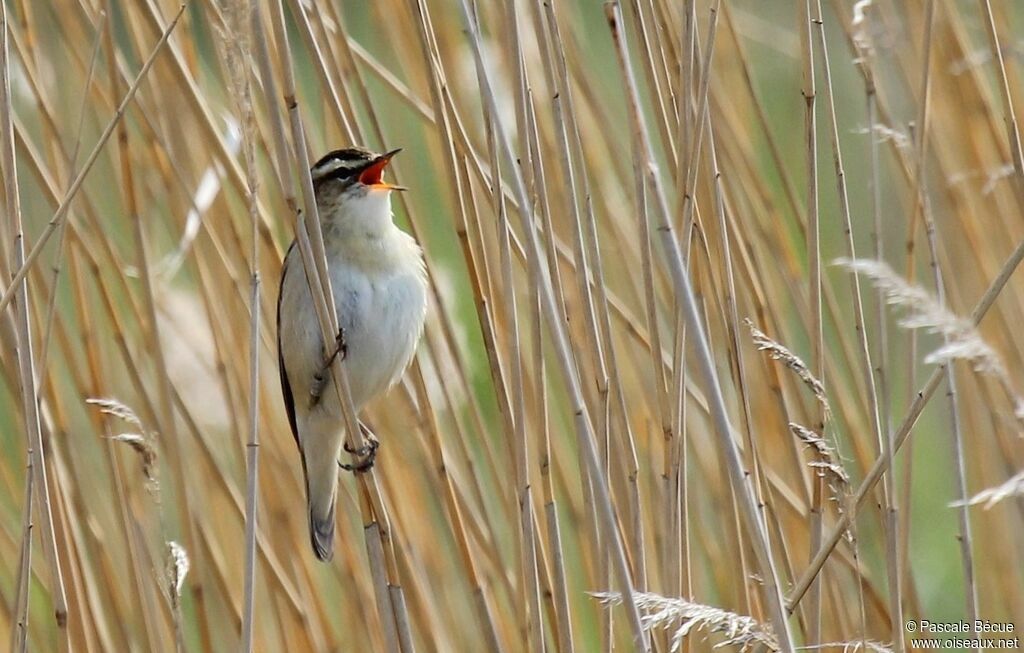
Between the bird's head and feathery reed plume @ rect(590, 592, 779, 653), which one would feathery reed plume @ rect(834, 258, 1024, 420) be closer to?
feathery reed plume @ rect(590, 592, 779, 653)

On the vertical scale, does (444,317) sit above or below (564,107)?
below

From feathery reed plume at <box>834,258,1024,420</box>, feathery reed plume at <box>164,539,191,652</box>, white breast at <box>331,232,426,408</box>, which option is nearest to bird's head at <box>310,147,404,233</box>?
white breast at <box>331,232,426,408</box>

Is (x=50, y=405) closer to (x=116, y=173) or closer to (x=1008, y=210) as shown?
(x=116, y=173)

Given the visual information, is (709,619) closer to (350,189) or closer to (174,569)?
(174,569)

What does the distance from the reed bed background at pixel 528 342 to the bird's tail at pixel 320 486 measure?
0.14 meters

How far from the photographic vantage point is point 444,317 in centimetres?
235

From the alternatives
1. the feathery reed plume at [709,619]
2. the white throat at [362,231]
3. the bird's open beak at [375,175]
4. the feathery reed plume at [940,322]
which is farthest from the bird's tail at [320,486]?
the feathery reed plume at [940,322]

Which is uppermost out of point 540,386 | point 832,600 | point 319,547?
point 540,386

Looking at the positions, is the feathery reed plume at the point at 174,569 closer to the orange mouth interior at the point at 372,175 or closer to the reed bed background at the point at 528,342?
the reed bed background at the point at 528,342

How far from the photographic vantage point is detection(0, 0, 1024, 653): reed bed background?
5.79 feet

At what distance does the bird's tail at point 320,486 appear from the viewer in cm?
254

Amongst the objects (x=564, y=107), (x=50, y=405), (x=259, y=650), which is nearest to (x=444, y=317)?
(x=564, y=107)

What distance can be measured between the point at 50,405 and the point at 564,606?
1.10 m

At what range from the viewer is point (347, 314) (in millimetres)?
2480
